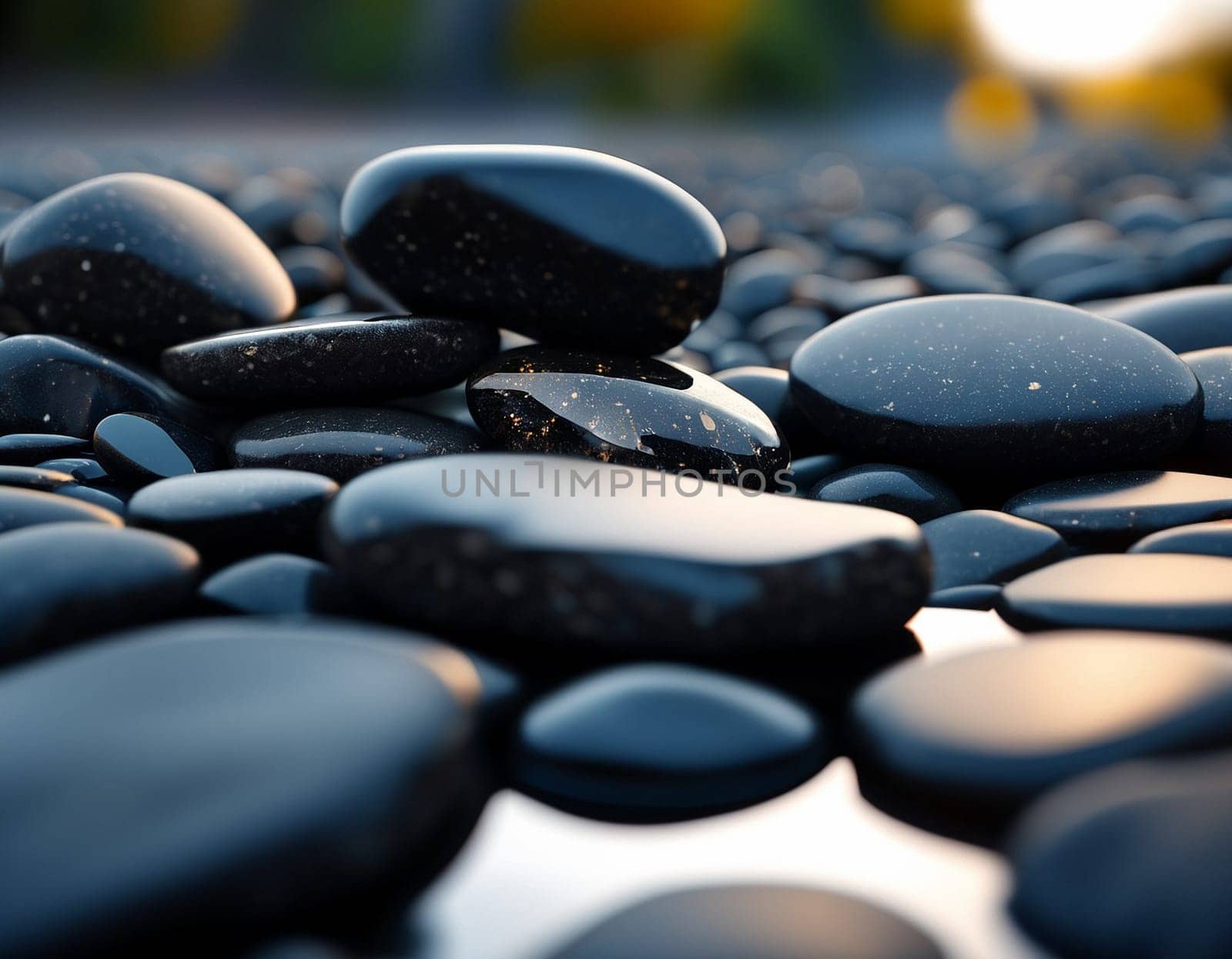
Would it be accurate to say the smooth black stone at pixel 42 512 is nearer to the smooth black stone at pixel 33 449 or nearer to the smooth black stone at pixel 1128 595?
the smooth black stone at pixel 33 449

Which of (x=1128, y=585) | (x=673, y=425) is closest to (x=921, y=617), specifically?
(x=1128, y=585)

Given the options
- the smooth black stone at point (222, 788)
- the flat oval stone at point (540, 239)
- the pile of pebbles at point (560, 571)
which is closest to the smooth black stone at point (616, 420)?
the pile of pebbles at point (560, 571)

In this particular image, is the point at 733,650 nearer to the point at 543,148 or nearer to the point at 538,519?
the point at 538,519

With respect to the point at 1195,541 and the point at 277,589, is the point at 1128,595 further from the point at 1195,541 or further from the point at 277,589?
the point at 277,589

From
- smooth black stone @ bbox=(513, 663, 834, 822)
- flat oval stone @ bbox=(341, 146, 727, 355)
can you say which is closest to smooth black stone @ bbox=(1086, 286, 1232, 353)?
flat oval stone @ bbox=(341, 146, 727, 355)

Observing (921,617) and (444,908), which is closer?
(444,908)
